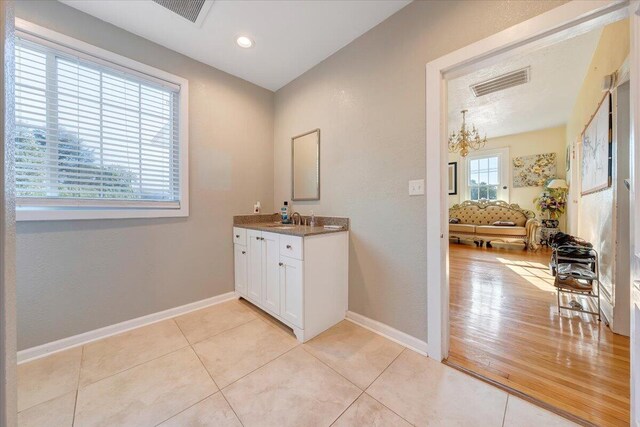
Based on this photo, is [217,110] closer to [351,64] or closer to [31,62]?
[31,62]

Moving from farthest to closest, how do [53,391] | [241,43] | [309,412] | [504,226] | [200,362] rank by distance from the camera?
1. [504,226]
2. [241,43]
3. [200,362]
4. [53,391]
5. [309,412]

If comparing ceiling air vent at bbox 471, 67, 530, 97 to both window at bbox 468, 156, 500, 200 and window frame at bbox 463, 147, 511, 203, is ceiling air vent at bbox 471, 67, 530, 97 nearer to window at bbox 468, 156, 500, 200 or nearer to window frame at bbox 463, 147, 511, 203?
window frame at bbox 463, 147, 511, 203

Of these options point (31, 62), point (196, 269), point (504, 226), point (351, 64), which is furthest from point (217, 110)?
point (504, 226)

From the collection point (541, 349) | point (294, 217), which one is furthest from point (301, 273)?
point (541, 349)

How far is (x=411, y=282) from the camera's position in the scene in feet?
5.62

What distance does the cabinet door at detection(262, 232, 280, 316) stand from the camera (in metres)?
1.98

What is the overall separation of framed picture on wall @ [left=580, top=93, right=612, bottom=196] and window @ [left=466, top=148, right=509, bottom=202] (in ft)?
9.29

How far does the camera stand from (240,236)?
8.09 ft

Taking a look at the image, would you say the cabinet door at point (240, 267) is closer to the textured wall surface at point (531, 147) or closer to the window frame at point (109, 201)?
the window frame at point (109, 201)

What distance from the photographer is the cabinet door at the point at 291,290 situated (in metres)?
1.78

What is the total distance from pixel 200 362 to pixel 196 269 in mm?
1004

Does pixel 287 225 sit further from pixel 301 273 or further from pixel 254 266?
pixel 301 273

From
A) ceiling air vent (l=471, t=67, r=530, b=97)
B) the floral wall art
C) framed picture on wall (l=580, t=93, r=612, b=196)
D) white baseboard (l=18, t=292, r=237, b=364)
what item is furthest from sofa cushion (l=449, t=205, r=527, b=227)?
white baseboard (l=18, t=292, r=237, b=364)

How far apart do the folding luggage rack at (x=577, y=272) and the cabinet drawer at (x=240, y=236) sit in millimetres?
2964
